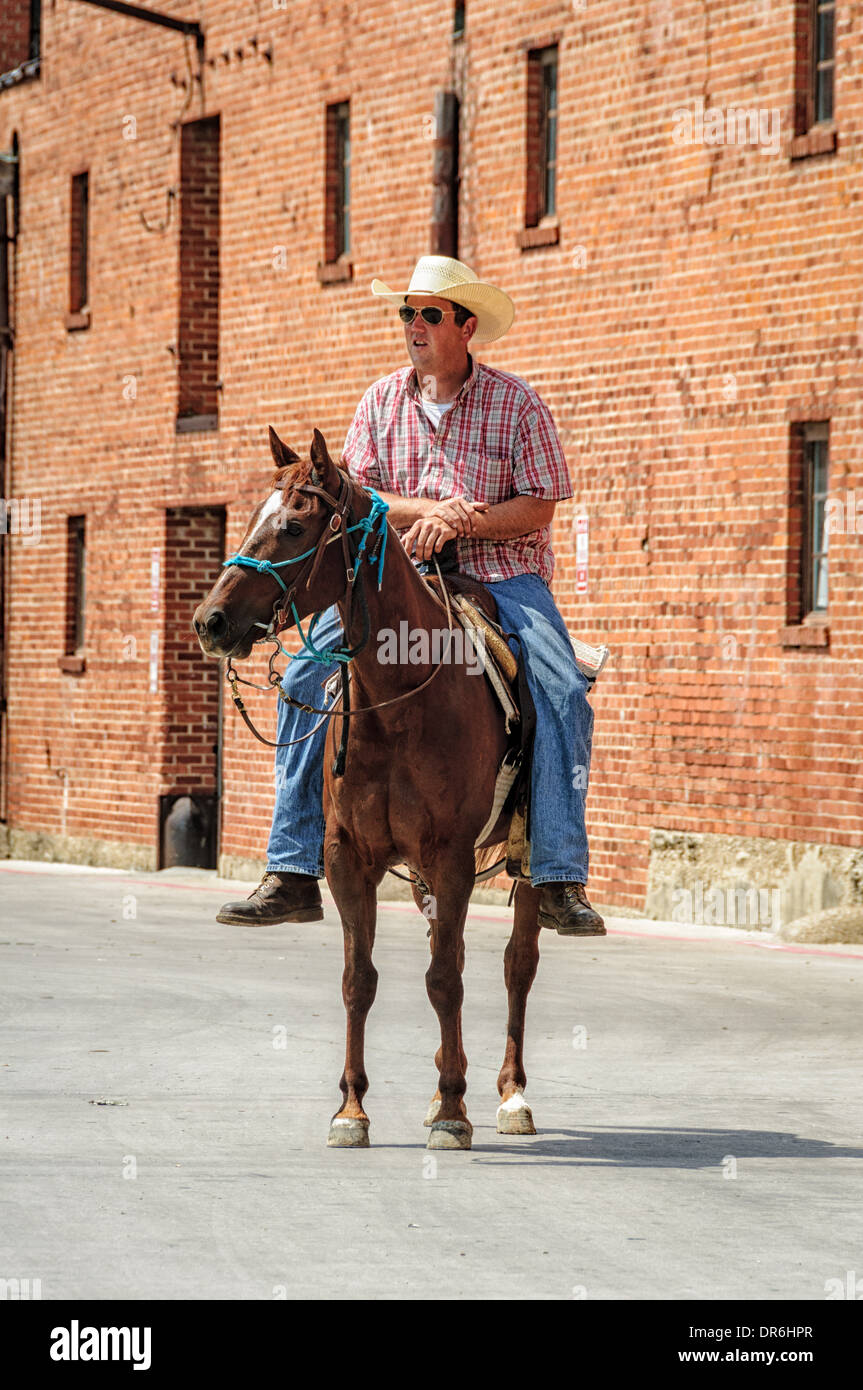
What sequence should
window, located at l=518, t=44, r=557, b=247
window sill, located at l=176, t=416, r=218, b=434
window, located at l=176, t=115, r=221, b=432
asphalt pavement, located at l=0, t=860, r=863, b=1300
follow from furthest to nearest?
window, located at l=176, t=115, r=221, b=432, window sill, located at l=176, t=416, r=218, b=434, window, located at l=518, t=44, r=557, b=247, asphalt pavement, located at l=0, t=860, r=863, b=1300

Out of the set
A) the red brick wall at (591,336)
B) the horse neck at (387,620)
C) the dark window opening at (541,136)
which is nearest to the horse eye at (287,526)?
the horse neck at (387,620)

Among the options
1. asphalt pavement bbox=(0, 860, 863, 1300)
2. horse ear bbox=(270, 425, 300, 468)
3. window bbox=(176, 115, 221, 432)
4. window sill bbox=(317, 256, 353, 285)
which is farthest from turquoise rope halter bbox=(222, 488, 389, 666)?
window bbox=(176, 115, 221, 432)

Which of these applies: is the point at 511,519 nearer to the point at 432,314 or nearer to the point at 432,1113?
the point at 432,314

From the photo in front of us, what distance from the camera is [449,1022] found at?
8.80 meters

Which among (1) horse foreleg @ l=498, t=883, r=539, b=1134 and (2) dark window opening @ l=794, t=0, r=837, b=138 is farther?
(2) dark window opening @ l=794, t=0, r=837, b=138

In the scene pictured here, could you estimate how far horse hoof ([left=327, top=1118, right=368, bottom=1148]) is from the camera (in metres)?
8.75

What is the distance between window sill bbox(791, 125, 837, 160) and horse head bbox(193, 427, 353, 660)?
9.07m

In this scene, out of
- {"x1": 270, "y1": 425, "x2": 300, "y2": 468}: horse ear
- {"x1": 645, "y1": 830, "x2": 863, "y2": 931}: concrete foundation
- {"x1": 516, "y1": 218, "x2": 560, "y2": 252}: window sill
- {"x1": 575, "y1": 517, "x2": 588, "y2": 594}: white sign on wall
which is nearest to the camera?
{"x1": 270, "y1": 425, "x2": 300, "y2": 468}: horse ear

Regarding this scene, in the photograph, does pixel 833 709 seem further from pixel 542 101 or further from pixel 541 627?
pixel 541 627

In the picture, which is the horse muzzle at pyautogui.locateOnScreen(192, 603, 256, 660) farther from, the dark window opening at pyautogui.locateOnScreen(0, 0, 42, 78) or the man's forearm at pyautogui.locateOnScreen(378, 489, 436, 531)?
the dark window opening at pyautogui.locateOnScreen(0, 0, 42, 78)
